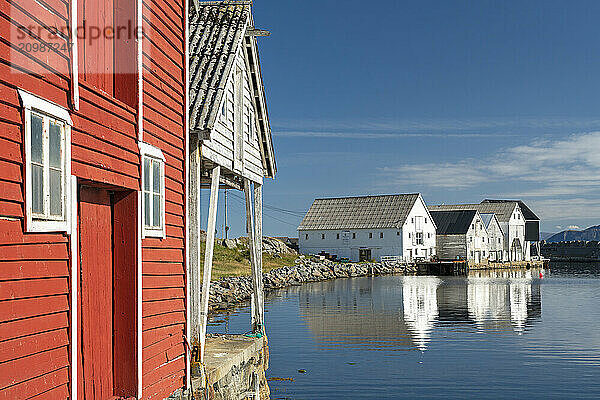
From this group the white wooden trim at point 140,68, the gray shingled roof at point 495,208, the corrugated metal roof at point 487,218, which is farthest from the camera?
the gray shingled roof at point 495,208

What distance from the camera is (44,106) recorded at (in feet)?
21.5

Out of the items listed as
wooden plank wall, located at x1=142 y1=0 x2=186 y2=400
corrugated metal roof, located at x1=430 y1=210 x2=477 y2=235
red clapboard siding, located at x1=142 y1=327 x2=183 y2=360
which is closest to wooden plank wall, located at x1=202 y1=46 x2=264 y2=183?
wooden plank wall, located at x1=142 y1=0 x2=186 y2=400

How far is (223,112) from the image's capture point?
13.3 meters

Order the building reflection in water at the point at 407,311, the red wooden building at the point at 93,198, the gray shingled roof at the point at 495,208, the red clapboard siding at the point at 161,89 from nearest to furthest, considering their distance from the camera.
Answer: the red wooden building at the point at 93,198 < the red clapboard siding at the point at 161,89 < the building reflection in water at the point at 407,311 < the gray shingled roof at the point at 495,208

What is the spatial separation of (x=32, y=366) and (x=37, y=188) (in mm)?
1621

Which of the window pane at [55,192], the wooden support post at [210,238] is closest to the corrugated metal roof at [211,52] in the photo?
the wooden support post at [210,238]

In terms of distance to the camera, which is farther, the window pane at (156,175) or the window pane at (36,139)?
the window pane at (156,175)

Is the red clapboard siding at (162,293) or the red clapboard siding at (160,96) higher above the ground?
the red clapboard siding at (160,96)

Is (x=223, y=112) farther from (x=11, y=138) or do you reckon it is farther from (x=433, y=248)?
(x=433, y=248)

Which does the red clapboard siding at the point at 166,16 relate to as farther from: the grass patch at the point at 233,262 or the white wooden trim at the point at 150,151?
the grass patch at the point at 233,262

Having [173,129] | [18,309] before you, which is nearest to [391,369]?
[173,129]

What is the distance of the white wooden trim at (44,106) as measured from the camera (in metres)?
6.29

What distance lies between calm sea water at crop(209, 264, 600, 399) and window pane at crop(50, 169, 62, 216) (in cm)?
1324

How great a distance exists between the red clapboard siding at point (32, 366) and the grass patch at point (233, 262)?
41984 millimetres
